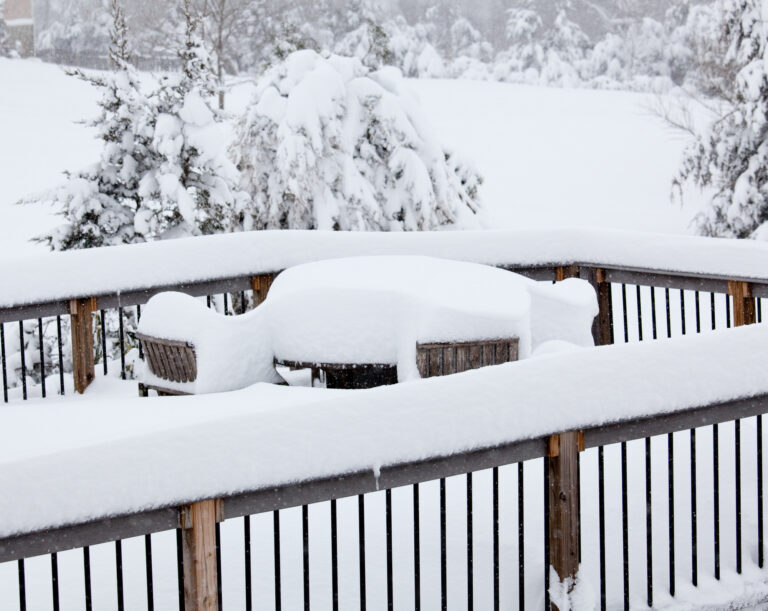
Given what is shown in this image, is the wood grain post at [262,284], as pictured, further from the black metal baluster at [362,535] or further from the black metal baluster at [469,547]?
the black metal baluster at [362,535]

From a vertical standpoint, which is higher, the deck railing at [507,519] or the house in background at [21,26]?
the house in background at [21,26]

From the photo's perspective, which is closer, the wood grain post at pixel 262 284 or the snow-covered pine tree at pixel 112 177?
the wood grain post at pixel 262 284

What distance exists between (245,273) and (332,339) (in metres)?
1.11

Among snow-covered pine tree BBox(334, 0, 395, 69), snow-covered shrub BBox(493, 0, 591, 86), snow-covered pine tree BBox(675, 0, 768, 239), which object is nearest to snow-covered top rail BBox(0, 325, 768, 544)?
snow-covered pine tree BBox(675, 0, 768, 239)

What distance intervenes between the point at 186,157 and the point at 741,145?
10079mm

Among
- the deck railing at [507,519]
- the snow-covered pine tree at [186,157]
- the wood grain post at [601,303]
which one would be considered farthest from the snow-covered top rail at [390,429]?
the snow-covered pine tree at [186,157]

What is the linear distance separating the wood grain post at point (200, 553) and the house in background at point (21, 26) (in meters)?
30.6

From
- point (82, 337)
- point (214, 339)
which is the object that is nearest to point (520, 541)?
point (214, 339)

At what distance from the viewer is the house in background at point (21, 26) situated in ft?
99.7

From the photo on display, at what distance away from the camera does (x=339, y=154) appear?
12.4 m

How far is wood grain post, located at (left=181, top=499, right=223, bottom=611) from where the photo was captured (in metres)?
2.85

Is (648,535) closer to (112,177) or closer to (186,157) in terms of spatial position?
(186,157)

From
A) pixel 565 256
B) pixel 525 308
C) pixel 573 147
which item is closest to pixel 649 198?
pixel 573 147

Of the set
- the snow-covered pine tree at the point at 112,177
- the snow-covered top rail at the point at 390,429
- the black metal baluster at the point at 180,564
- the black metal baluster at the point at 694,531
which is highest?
the snow-covered pine tree at the point at 112,177
